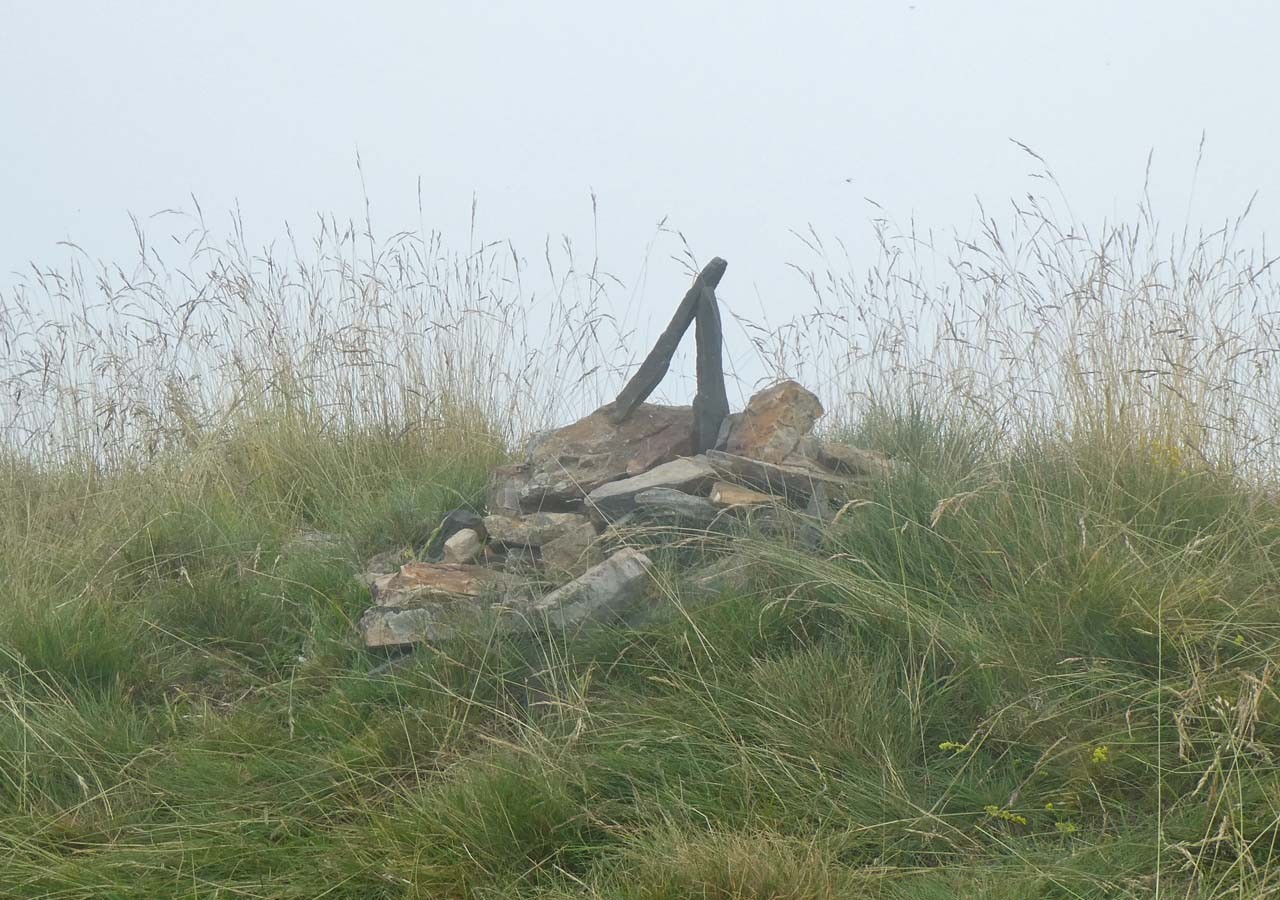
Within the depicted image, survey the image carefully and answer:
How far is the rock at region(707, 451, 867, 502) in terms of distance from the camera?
398 centimetres

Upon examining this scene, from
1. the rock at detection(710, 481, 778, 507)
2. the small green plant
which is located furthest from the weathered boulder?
the small green plant

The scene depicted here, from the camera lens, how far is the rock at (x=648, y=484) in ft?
12.9

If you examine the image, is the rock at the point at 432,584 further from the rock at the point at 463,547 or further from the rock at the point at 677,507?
the rock at the point at 677,507

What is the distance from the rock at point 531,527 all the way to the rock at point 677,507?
24 centimetres

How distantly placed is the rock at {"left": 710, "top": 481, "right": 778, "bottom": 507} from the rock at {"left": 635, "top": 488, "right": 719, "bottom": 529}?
0.12 feet

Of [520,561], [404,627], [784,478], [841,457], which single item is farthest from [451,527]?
[841,457]

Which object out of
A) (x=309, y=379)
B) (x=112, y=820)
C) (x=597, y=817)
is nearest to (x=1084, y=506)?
(x=597, y=817)

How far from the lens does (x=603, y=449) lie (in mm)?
4516

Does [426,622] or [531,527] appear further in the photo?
[531,527]

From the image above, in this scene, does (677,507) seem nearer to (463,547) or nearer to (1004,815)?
(463,547)

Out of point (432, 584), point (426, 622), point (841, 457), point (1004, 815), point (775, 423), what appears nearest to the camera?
point (1004, 815)

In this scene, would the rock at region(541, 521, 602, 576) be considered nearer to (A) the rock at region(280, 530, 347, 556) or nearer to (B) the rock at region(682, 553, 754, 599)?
(B) the rock at region(682, 553, 754, 599)

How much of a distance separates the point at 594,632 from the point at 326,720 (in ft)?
2.45

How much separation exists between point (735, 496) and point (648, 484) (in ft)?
1.05
